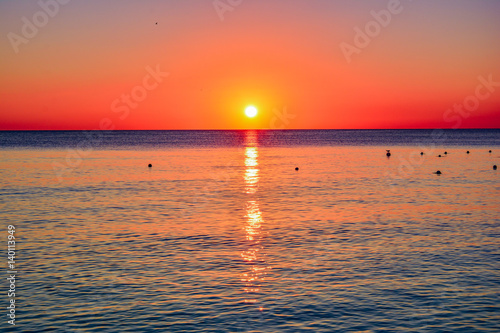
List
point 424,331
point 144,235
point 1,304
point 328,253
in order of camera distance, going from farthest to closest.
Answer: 1. point 144,235
2. point 328,253
3. point 1,304
4. point 424,331

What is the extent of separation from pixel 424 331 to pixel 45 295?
1389 cm

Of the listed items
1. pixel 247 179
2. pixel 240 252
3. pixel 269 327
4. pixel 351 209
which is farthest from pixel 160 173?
pixel 269 327

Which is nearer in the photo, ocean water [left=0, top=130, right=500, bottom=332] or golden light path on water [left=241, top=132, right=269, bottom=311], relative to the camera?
ocean water [left=0, top=130, right=500, bottom=332]

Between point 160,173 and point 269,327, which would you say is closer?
point 269,327

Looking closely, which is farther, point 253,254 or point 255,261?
point 253,254

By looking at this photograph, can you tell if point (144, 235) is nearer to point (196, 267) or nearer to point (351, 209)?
point (196, 267)

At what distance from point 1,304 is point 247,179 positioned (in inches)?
1966

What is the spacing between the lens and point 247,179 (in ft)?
222

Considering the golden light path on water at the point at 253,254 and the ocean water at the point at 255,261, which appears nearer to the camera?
the ocean water at the point at 255,261

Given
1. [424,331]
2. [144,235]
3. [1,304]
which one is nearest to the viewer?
[424,331]

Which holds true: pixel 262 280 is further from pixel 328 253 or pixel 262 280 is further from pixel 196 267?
pixel 328 253

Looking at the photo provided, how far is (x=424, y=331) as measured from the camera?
16.4 m

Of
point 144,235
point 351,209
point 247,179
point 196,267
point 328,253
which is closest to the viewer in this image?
point 196,267

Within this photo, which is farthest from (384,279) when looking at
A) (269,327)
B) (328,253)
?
(269,327)
